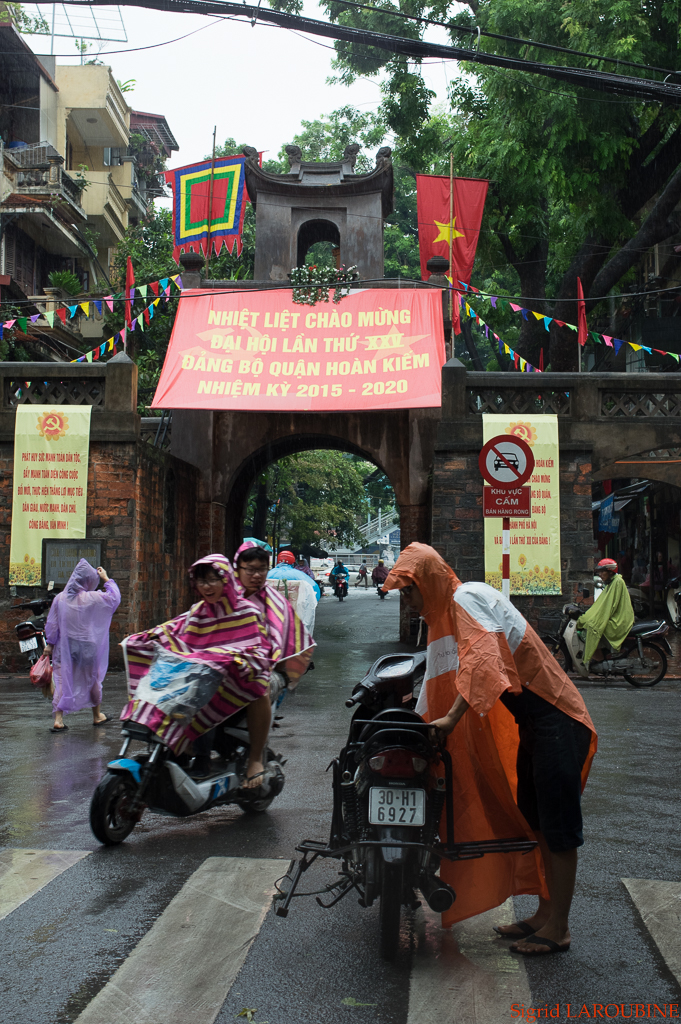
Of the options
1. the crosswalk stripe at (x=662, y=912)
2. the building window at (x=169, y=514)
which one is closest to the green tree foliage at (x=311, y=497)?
the building window at (x=169, y=514)

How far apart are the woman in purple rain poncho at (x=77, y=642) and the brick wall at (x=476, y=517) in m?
6.57

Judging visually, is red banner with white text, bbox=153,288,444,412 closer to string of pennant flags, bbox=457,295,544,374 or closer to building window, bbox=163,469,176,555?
string of pennant flags, bbox=457,295,544,374

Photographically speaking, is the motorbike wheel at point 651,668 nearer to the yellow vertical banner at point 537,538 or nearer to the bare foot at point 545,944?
the yellow vertical banner at point 537,538

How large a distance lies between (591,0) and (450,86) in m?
4.72

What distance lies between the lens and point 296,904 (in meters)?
4.25

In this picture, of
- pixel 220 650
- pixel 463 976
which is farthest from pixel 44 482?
pixel 463 976

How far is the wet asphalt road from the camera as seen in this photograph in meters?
3.33

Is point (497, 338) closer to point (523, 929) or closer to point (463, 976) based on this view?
point (523, 929)

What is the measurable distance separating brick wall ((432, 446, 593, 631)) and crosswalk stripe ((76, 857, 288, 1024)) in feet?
32.2

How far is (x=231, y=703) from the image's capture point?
5.13m

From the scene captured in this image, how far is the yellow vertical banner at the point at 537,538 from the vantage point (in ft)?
45.4

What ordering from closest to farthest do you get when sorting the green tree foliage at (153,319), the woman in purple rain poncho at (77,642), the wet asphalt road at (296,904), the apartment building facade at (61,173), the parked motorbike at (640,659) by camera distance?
the wet asphalt road at (296,904) → the woman in purple rain poncho at (77,642) → the parked motorbike at (640,659) → the green tree foliage at (153,319) → the apartment building facade at (61,173)

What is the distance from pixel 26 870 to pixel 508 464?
6.71 m

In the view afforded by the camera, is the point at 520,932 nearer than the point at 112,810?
Yes
